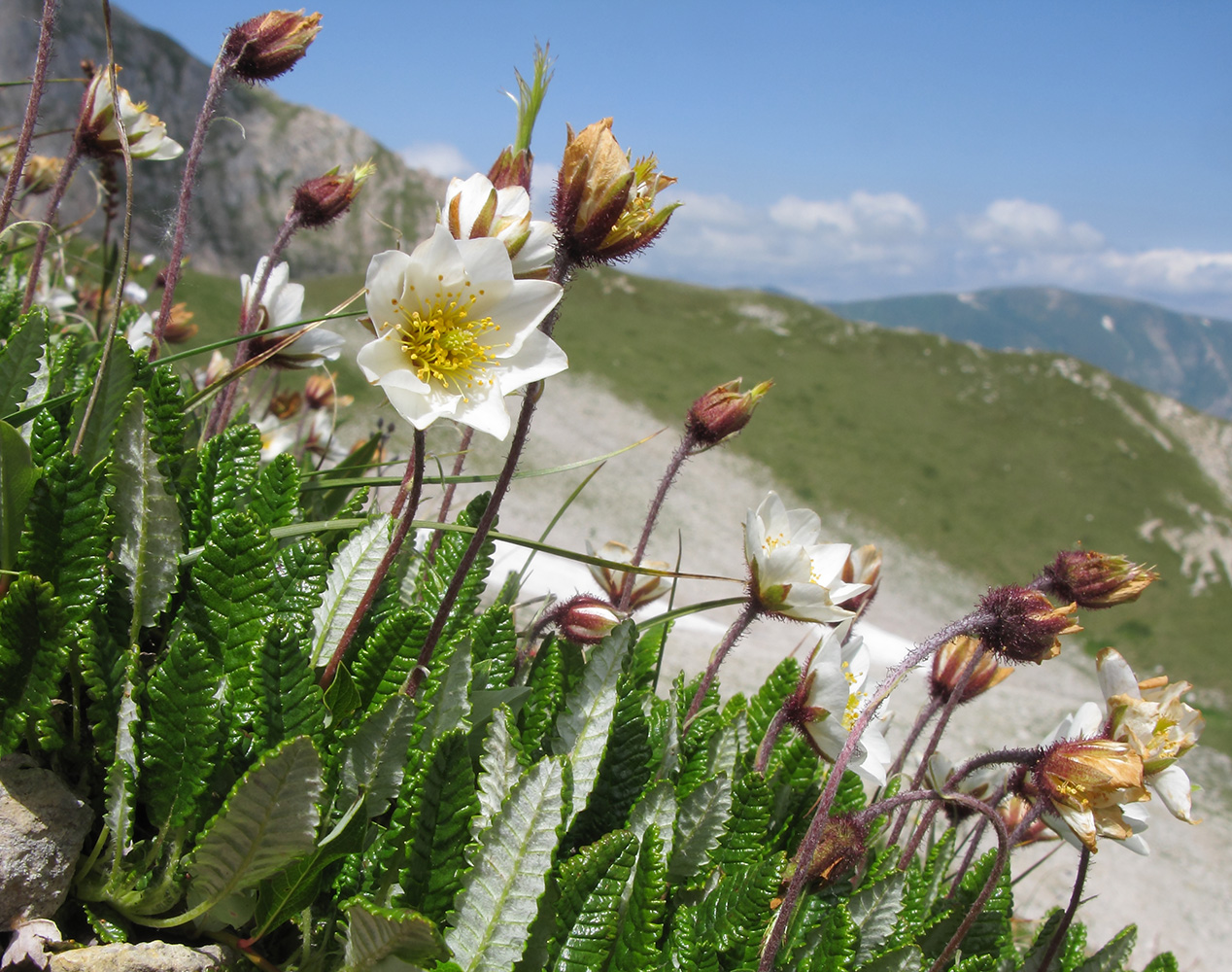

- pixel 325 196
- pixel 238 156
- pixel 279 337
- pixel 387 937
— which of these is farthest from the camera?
pixel 238 156

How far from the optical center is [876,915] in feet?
4.52

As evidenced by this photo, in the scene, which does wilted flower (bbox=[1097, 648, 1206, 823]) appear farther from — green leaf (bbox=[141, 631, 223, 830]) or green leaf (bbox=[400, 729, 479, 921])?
green leaf (bbox=[141, 631, 223, 830])

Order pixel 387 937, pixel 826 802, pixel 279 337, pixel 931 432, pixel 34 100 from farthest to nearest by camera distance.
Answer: pixel 931 432, pixel 279 337, pixel 34 100, pixel 826 802, pixel 387 937

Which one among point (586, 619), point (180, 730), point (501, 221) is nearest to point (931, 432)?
point (586, 619)

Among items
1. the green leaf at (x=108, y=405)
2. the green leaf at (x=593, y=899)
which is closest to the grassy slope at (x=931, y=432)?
the green leaf at (x=108, y=405)

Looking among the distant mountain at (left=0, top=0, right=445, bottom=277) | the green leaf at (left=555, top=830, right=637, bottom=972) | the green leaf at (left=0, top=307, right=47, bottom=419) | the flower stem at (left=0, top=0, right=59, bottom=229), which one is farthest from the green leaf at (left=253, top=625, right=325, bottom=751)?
the distant mountain at (left=0, top=0, right=445, bottom=277)

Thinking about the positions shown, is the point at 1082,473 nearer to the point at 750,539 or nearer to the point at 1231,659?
the point at 1231,659

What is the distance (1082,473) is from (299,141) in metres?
52.6

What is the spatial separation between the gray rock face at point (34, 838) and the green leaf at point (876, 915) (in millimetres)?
1135

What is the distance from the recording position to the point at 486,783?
1146mm

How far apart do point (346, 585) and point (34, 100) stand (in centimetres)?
120

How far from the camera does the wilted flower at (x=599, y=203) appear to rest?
1157 mm

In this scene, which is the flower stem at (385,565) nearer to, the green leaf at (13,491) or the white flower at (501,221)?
the white flower at (501,221)

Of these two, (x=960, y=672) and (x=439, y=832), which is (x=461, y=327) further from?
(x=960, y=672)
